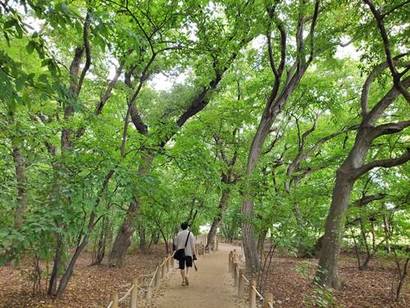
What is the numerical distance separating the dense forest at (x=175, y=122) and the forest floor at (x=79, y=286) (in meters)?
0.38

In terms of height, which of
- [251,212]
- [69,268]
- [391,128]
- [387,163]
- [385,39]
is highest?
[385,39]

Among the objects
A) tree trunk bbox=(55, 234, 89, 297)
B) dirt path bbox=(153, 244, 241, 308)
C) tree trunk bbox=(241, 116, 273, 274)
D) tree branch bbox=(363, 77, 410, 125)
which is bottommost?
dirt path bbox=(153, 244, 241, 308)

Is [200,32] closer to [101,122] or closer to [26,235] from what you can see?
[101,122]

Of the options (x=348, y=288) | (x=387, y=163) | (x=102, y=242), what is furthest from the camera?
(x=102, y=242)

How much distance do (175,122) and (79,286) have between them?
4.85m

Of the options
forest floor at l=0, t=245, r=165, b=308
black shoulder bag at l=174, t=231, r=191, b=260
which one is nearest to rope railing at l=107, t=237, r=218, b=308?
forest floor at l=0, t=245, r=165, b=308

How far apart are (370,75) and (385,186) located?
5.52 m

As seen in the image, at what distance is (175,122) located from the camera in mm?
8805

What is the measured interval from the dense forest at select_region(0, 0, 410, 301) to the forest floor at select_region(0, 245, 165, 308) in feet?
1.25

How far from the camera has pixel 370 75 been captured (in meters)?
9.66

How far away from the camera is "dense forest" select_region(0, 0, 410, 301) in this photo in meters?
4.70

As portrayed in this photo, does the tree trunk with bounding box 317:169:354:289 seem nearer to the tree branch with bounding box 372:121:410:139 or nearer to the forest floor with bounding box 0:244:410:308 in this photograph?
the forest floor with bounding box 0:244:410:308

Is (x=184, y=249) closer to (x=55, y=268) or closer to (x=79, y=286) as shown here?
(x=79, y=286)

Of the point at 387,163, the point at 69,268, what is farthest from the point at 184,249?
the point at 387,163
